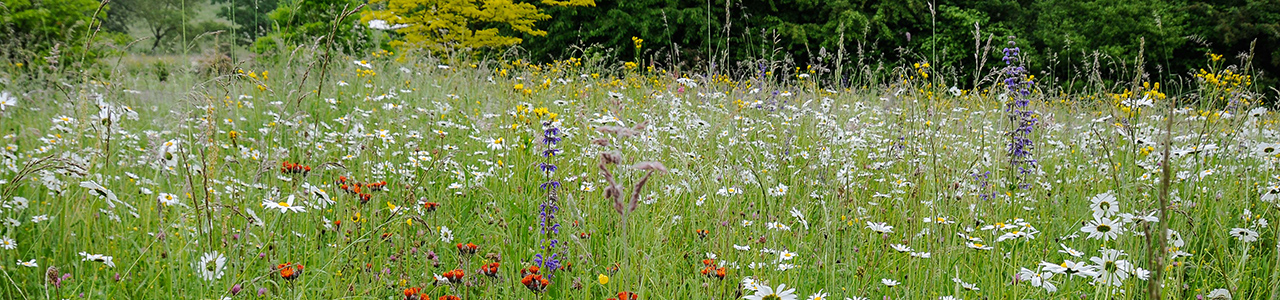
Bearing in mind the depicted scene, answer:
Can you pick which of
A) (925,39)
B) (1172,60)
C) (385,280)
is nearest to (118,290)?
(385,280)

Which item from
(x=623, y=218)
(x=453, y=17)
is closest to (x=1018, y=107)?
(x=623, y=218)

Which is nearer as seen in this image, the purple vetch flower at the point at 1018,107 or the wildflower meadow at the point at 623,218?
the wildflower meadow at the point at 623,218

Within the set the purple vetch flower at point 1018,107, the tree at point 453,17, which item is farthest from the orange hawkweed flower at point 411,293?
the tree at point 453,17

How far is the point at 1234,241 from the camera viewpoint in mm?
2178

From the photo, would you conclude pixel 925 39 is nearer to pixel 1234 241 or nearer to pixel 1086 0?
pixel 1086 0

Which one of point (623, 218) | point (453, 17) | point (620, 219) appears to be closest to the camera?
point (623, 218)

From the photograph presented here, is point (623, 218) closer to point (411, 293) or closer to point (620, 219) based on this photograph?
point (411, 293)

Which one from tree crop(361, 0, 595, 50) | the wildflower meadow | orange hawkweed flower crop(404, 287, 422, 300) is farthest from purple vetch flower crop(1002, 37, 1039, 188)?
tree crop(361, 0, 595, 50)

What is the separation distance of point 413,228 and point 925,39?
15328mm

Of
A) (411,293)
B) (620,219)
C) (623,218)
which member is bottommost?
(620,219)

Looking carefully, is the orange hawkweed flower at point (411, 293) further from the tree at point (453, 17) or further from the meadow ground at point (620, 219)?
the tree at point (453, 17)

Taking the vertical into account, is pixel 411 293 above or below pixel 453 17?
above

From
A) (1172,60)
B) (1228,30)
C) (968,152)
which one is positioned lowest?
(1172,60)

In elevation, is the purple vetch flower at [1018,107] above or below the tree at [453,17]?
above
